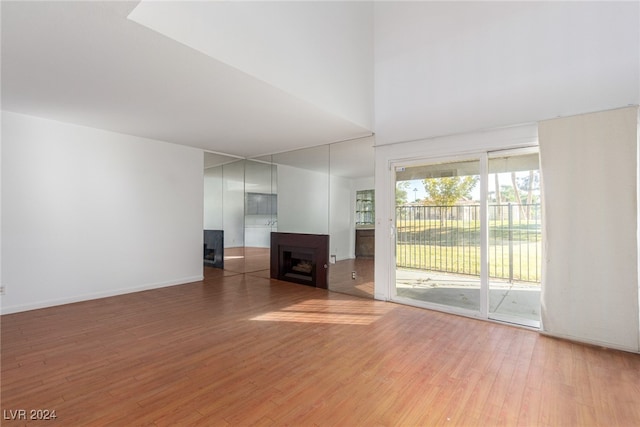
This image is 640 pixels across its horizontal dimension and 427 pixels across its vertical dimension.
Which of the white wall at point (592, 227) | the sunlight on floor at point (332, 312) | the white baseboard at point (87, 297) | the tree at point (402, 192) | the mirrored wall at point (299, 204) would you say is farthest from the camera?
the mirrored wall at point (299, 204)

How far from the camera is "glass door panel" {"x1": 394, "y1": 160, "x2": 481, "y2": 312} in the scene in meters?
3.93

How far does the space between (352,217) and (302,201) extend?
43.6 inches

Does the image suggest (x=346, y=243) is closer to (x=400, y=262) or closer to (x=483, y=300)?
(x=400, y=262)

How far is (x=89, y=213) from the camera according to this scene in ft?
14.9

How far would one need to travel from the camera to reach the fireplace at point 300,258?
17.9ft

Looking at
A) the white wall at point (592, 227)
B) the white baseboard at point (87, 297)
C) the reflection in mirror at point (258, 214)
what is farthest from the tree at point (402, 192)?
the white baseboard at point (87, 297)

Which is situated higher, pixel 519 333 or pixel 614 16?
pixel 614 16

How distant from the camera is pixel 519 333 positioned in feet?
10.8

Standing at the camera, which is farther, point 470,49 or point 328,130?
point 328,130

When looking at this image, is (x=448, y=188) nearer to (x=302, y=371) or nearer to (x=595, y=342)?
(x=595, y=342)

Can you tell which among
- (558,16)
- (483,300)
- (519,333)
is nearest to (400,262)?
(483,300)

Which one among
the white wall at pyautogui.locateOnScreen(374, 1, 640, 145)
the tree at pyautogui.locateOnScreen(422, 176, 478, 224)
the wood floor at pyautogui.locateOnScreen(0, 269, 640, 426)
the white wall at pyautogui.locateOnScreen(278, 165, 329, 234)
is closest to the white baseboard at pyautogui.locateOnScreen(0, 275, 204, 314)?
the wood floor at pyautogui.locateOnScreen(0, 269, 640, 426)

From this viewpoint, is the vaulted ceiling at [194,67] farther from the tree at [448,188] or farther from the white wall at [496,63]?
the tree at [448,188]

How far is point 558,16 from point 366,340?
156 inches
